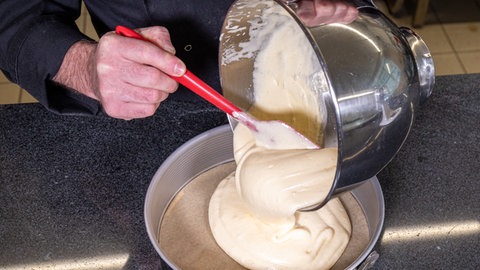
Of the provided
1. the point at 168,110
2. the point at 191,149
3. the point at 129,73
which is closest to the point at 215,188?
the point at 191,149

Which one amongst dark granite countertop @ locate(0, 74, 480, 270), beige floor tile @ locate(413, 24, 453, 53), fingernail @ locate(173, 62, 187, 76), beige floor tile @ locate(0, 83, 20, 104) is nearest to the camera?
fingernail @ locate(173, 62, 187, 76)

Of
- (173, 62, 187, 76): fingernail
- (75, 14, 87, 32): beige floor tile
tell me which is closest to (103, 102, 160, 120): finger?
(173, 62, 187, 76): fingernail

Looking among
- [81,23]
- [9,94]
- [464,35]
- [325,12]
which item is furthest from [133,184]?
[464,35]

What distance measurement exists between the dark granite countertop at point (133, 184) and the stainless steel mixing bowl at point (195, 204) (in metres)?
0.04

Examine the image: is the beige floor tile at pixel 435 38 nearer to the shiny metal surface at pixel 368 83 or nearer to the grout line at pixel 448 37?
the grout line at pixel 448 37

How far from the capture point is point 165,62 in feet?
2.57

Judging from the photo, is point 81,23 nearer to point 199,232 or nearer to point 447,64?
point 447,64

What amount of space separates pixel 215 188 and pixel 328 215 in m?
0.21

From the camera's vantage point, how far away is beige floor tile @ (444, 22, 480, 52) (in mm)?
2225

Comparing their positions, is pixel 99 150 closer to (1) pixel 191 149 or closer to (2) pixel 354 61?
(1) pixel 191 149

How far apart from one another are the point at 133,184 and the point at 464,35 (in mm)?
1668

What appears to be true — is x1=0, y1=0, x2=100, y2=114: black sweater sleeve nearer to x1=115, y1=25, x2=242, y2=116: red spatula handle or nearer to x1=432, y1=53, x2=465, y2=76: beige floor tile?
x1=115, y1=25, x2=242, y2=116: red spatula handle

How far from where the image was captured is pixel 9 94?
2088 millimetres

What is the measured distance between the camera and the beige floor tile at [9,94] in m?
2.06
